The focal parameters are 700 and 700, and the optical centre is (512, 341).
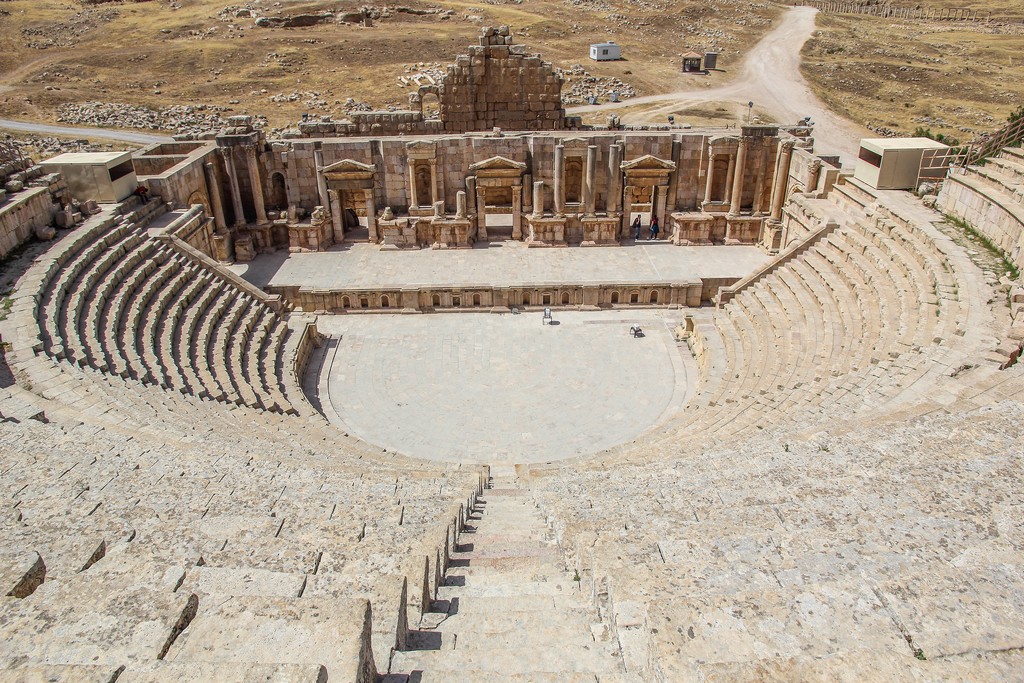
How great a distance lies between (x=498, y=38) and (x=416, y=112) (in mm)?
4469

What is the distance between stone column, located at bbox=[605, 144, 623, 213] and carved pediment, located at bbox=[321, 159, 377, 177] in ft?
29.8

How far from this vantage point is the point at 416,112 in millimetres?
29281

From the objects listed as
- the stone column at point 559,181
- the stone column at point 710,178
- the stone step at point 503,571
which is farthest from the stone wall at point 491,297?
the stone step at point 503,571

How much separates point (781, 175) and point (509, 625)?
79.5 ft

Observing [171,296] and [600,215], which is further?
[600,215]

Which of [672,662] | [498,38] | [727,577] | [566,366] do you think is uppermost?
[498,38]

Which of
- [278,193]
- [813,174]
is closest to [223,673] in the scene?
[813,174]

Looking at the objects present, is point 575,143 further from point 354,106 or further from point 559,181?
point 354,106

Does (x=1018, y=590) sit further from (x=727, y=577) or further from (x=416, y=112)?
(x=416, y=112)

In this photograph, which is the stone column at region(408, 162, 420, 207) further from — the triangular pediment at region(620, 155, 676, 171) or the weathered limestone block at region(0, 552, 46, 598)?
the weathered limestone block at region(0, 552, 46, 598)

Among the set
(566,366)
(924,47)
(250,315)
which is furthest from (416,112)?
(924,47)

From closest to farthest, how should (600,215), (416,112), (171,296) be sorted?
1. (171,296)
2. (600,215)
3. (416,112)

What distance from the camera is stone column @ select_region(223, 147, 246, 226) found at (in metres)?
26.7

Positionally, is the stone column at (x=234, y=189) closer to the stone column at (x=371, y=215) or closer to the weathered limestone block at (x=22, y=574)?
the stone column at (x=371, y=215)
